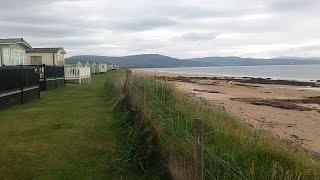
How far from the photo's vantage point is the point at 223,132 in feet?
24.6

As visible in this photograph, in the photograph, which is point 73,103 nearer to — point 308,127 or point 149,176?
point 308,127

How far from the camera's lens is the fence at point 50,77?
23.4 m

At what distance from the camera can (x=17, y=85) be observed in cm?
1623

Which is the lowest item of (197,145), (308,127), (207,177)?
(308,127)

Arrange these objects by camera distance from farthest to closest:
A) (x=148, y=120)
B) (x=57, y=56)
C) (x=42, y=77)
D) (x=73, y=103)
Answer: (x=57, y=56) → (x=42, y=77) → (x=73, y=103) → (x=148, y=120)

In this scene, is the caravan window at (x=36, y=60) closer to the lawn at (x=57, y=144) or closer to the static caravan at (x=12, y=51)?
the static caravan at (x=12, y=51)

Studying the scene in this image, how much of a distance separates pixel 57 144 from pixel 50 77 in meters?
16.9

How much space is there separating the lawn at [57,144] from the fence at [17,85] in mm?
1285

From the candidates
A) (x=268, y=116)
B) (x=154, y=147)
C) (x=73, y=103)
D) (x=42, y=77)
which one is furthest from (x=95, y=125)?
(x=42, y=77)

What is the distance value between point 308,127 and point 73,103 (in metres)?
9.55

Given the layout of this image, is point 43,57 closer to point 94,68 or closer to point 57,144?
point 94,68

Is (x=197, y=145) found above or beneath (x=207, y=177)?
above

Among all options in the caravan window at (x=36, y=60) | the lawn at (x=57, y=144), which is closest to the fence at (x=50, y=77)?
the lawn at (x=57, y=144)

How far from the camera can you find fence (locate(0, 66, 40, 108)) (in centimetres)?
1466
